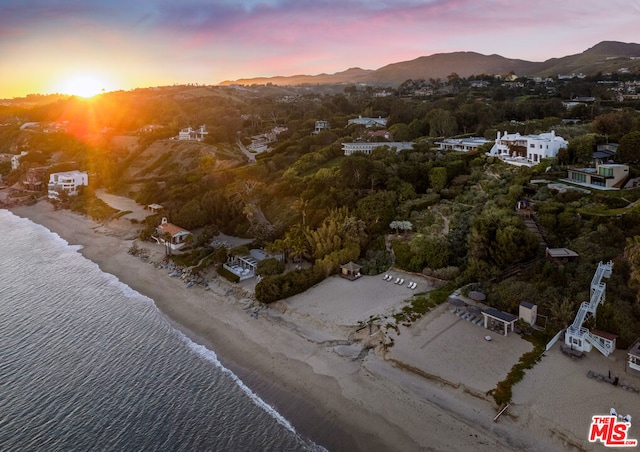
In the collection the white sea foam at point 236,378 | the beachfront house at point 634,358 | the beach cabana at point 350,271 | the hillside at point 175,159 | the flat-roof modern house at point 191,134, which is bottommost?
the white sea foam at point 236,378

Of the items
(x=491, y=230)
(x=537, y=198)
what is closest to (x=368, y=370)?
(x=491, y=230)

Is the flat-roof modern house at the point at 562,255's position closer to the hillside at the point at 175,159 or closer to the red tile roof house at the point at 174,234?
the red tile roof house at the point at 174,234

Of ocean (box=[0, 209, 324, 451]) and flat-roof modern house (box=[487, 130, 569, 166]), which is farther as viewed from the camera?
flat-roof modern house (box=[487, 130, 569, 166])

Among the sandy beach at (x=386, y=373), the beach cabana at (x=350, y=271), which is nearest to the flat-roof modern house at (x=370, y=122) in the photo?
the beach cabana at (x=350, y=271)

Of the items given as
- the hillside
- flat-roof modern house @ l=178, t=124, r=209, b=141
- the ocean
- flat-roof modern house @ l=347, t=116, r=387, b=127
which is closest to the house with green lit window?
the ocean

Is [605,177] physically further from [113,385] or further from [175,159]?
[175,159]

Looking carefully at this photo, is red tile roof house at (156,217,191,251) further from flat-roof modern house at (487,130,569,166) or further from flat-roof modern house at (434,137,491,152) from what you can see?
flat-roof modern house at (487,130,569,166)

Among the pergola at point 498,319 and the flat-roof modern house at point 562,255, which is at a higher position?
the flat-roof modern house at point 562,255
